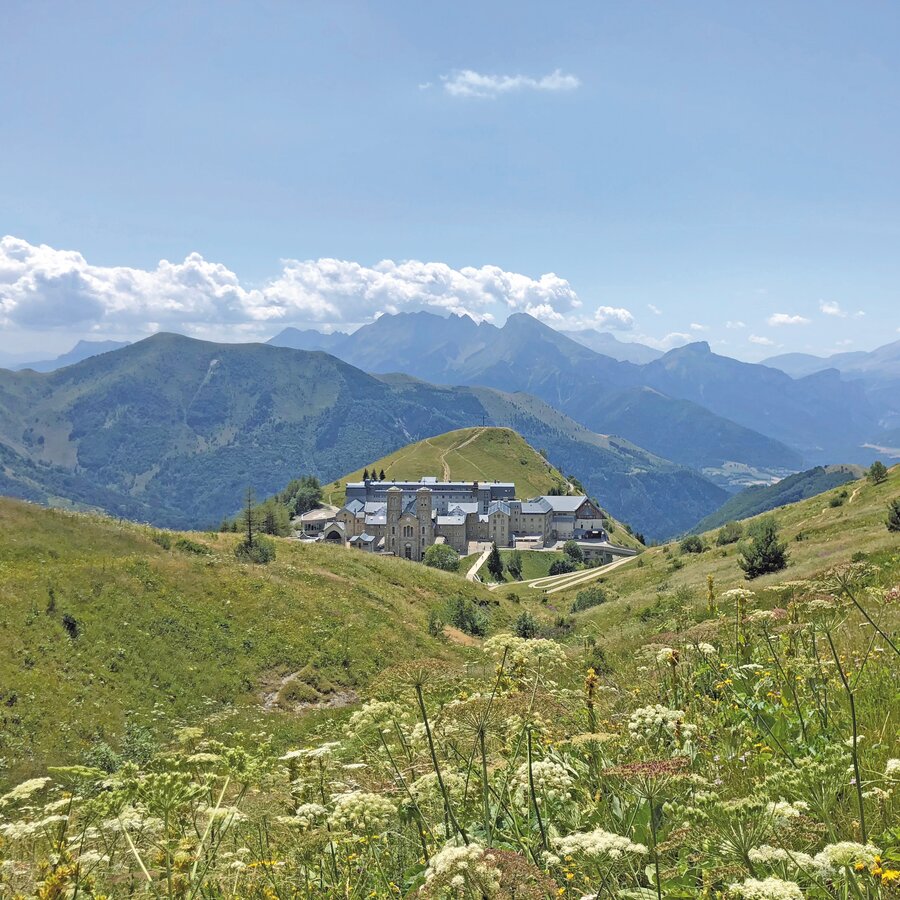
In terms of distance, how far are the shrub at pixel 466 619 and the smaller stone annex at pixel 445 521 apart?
106 m

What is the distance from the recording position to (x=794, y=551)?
44031 mm

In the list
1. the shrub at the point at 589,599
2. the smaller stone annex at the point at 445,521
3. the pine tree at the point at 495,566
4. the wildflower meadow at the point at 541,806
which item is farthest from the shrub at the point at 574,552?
the wildflower meadow at the point at 541,806

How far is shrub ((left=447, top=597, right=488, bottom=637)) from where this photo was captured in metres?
48.0

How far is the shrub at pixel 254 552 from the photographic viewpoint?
47.7 metres

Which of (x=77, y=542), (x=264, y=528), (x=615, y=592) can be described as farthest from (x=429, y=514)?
(x=77, y=542)

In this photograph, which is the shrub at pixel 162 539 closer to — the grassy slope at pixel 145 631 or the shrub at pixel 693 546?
the grassy slope at pixel 145 631

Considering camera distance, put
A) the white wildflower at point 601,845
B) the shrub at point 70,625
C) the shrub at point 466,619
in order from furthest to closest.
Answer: the shrub at point 466,619
the shrub at point 70,625
the white wildflower at point 601,845

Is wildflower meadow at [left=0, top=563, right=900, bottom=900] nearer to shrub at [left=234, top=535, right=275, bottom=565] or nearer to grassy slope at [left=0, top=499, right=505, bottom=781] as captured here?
grassy slope at [left=0, top=499, right=505, bottom=781]

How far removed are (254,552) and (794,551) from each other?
3839 cm

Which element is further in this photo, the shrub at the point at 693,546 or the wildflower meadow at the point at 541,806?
the shrub at the point at 693,546

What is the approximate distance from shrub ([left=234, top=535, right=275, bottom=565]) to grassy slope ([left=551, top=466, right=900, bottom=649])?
2375 cm

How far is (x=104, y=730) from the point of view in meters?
23.1

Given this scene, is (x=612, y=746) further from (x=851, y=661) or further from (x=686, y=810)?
(x=851, y=661)

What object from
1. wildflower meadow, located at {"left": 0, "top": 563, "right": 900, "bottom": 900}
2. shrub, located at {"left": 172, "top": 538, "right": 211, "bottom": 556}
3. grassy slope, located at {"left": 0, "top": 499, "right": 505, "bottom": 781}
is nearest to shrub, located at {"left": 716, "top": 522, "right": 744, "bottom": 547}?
grassy slope, located at {"left": 0, "top": 499, "right": 505, "bottom": 781}
